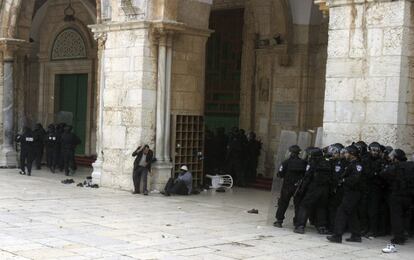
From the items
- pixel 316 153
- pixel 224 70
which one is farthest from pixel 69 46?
pixel 316 153

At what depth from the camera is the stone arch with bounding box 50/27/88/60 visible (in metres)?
17.8

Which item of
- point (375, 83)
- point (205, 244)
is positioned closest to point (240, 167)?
point (375, 83)

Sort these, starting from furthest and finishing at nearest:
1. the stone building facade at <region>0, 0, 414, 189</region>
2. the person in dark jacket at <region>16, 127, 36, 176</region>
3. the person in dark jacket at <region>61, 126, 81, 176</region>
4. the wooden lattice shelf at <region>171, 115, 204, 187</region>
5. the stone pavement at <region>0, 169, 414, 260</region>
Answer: the person in dark jacket at <region>61, 126, 81, 176</region> < the person in dark jacket at <region>16, 127, 36, 176</region> < the wooden lattice shelf at <region>171, 115, 204, 187</region> < the stone building facade at <region>0, 0, 414, 189</region> < the stone pavement at <region>0, 169, 414, 260</region>

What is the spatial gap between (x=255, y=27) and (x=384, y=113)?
6.87 metres

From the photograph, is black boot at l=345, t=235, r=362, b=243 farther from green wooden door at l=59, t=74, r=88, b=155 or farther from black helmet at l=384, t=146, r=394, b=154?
green wooden door at l=59, t=74, r=88, b=155

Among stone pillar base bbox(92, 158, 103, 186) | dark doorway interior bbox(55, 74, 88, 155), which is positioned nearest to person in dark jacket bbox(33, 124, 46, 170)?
dark doorway interior bbox(55, 74, 88, 155)

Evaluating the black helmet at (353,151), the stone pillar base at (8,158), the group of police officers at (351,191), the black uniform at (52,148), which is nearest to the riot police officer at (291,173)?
the group of police officers at (351,191)

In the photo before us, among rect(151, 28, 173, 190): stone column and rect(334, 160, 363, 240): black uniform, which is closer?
rect(334, 160, 363, 240): black uniform

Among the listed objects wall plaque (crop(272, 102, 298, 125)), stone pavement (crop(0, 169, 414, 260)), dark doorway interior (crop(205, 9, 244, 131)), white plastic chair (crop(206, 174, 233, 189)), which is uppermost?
dark doorway interior (crop(205, 9, 244, 131))

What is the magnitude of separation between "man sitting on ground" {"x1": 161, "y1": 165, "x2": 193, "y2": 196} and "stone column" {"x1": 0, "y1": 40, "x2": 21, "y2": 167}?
228 inches

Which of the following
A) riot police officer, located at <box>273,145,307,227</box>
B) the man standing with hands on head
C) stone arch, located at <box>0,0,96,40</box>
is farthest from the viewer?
stone arch, located at <box>0,0,96,40</box>

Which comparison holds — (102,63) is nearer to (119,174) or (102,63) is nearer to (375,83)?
(119,174)

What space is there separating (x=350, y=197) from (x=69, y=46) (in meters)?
12.5

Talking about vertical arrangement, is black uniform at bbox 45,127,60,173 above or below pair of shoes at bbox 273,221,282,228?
above
